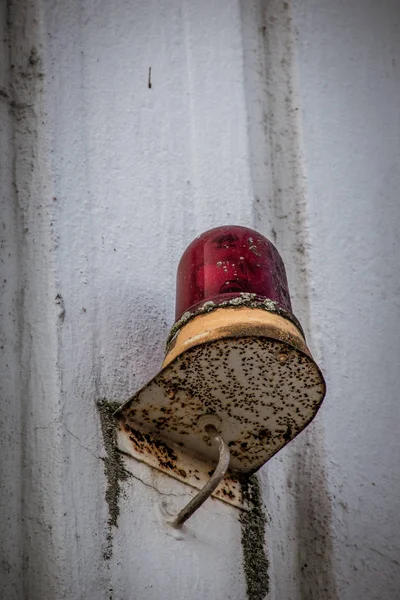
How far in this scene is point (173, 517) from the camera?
1.17 metres

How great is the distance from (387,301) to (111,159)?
1.59 ft

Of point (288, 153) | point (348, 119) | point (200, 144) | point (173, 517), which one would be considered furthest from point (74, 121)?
point (173, 517)

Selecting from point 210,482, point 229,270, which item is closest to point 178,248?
point 229,270

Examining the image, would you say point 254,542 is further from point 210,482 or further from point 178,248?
point 178,248

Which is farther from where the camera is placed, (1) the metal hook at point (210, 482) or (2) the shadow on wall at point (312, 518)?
(2) the shadow on wall at point (312, 518)

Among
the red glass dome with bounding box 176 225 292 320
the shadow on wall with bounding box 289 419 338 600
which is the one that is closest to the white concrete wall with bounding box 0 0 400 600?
the shadow on wall with bounding box 289 419 338 600

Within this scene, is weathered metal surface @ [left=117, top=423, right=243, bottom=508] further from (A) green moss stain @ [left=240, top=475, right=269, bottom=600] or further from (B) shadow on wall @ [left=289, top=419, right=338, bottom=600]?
(B) shadow on wall @ [left=289, top=419, right=338, bottom=600]

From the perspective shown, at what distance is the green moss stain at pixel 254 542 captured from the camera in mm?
1216

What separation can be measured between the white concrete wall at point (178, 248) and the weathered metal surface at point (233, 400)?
6 cm

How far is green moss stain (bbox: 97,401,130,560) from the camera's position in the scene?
114 cm

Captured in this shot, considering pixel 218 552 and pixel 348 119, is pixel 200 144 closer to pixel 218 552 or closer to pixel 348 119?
pixel 348 119

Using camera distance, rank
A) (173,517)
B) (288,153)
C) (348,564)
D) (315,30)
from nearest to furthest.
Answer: (173,517) < (348,564) < (288,153) < (315,30)

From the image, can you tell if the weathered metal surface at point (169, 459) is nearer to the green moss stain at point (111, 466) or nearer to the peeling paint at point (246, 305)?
the green moss stain at point (111, 466)

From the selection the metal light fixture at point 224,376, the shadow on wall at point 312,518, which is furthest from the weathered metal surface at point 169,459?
the shadow on wall at point 312,518
